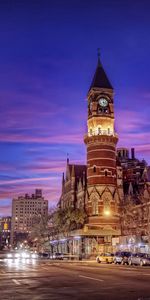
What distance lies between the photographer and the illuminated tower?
85250 mm

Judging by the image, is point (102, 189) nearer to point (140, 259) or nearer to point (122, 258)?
point (122, 258)

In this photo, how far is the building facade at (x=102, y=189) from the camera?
81.6m

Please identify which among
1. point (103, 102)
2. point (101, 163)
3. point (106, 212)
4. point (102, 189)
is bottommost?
point (106, 212)

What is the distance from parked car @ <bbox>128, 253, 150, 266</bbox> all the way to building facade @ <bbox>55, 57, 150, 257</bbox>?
78.3ft

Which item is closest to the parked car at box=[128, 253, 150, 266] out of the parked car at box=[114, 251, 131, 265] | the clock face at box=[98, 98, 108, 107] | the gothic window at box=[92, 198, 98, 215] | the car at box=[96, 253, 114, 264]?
the parked car at box=[114, 251, 131, 265]

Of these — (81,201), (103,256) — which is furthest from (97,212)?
(103,256)

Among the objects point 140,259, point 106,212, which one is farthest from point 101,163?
point 140,259

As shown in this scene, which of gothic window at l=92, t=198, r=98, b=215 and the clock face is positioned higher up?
the clock face

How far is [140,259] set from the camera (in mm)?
47000

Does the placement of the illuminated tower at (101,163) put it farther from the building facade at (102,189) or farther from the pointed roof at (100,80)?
the pointed roof at (100,80)

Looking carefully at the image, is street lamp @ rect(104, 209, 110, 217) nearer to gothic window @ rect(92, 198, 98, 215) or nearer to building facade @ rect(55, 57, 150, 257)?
building facade @ rect(55, 57, 150, 257)

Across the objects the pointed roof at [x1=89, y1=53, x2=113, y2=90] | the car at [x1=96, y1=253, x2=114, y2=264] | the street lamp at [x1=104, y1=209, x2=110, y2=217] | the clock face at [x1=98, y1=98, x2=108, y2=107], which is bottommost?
the car at [x1=96, y1=253, x2=114, y2=264]

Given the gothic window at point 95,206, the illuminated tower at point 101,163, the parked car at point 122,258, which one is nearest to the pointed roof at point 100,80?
the illuminated tower at point 101,163

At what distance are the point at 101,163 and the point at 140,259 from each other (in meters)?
40.6
